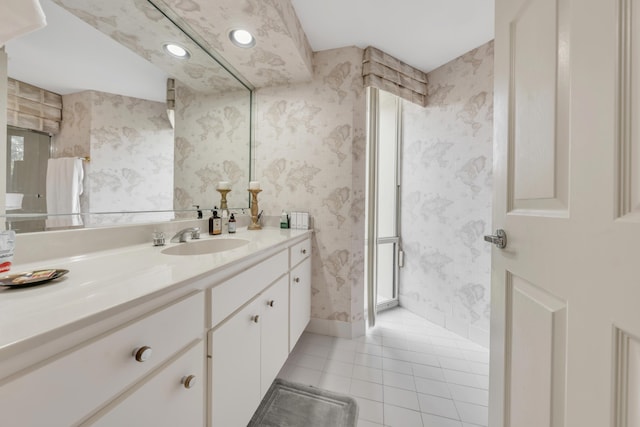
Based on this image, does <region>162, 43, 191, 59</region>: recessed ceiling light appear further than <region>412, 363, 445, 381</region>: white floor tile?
No

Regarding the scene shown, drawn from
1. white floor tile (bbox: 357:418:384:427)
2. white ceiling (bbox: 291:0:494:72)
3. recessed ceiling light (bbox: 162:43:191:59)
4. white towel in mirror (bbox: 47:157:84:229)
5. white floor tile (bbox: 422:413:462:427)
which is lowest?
white floor tile (bbox: 422:413:462:427)

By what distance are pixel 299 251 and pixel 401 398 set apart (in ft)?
3.25

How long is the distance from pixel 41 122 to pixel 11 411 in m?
0.89

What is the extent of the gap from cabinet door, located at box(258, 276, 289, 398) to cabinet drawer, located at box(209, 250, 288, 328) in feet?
0.21

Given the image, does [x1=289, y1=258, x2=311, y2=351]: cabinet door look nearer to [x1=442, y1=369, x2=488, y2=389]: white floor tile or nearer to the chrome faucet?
the chrome faucet

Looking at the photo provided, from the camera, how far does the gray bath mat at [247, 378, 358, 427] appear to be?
112cm

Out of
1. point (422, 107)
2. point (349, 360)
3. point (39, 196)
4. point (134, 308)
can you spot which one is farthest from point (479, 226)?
point (39, 196)

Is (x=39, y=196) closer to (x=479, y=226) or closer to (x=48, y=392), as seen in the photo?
(x=48, y=392)

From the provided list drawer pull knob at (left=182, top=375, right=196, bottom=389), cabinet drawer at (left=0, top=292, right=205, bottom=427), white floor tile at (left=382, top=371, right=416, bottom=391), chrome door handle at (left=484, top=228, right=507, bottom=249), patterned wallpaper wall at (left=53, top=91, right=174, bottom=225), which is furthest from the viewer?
white floor tile at (left=382, top=371, right=416, bottom=391)

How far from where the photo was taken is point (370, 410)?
1200mm

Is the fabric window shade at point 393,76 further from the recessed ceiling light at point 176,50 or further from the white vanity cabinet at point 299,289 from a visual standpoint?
the white vanity cabinet at point 299,289

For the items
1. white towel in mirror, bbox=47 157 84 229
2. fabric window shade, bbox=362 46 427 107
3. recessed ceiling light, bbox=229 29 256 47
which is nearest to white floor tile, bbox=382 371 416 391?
white towel in mirror, bbox=47 157 84 229

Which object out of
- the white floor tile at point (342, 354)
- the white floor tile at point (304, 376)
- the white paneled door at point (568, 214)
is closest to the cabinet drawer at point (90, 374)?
the white paneled door at point (568, 214)

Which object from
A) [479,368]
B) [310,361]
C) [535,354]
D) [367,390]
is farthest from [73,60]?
[479,368]
